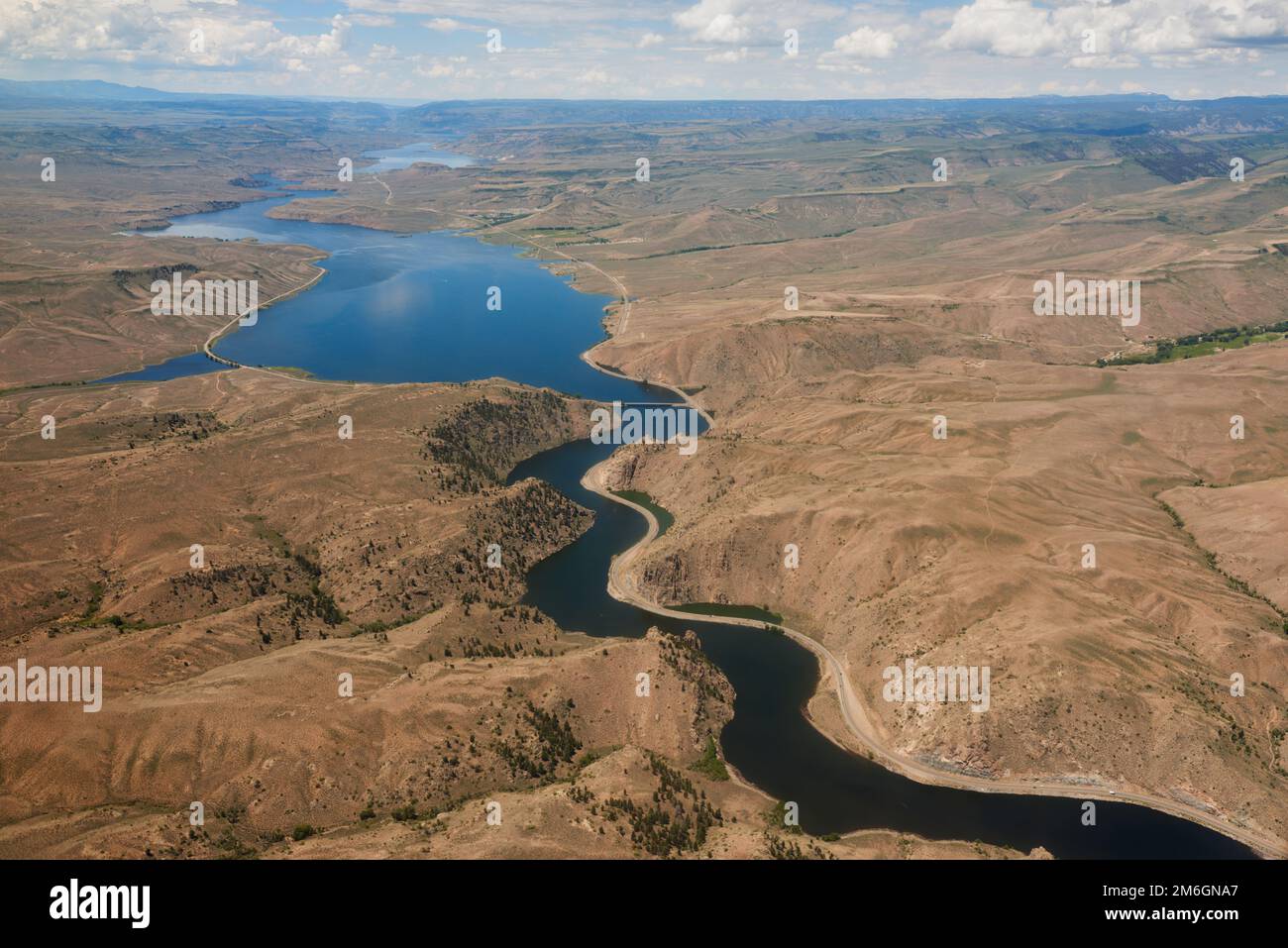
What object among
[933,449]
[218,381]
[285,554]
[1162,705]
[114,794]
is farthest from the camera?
[218,381]

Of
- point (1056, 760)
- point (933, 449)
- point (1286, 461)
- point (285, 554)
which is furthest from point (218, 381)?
point (1286, 461)

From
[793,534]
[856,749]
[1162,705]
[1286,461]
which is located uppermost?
[1286,461]

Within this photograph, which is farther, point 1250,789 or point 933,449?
point 933,449

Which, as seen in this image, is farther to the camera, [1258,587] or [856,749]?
[1258,587]

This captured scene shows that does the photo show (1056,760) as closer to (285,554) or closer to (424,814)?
(424,814)

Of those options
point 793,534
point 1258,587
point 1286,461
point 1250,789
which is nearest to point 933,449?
point 793,534

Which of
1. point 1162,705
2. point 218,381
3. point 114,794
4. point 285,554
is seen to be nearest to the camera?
point 114,794

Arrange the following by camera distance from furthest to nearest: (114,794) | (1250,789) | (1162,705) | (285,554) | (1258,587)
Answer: (285,554) → (1258,587) → (1162,705) → (1250,789) → (114,794)

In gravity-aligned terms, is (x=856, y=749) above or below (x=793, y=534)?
below

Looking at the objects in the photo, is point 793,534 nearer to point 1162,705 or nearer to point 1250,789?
point 1162,705
